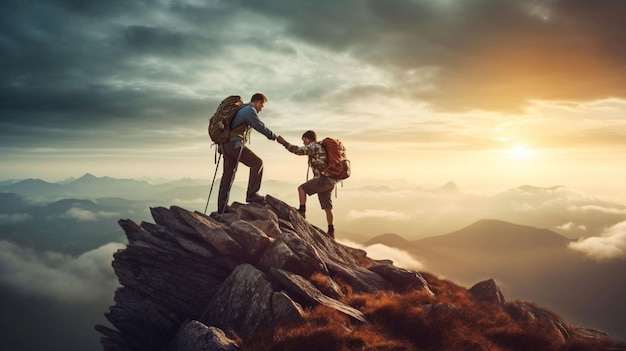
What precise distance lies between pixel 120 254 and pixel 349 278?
1088 centimetres

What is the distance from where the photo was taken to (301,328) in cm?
1189

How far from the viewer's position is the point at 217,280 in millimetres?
17000

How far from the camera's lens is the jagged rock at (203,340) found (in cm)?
1091

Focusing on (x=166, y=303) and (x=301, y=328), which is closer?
(x=301, y=328)

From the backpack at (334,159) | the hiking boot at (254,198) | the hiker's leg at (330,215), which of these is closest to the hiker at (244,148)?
the hiking boot at (254,198)

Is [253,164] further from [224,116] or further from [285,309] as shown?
[285,309]

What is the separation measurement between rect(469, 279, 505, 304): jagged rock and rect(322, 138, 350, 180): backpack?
11409 millimetres

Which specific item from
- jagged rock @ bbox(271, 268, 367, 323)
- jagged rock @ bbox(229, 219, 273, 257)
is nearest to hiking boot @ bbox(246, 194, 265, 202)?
jagged rock @ bbox(229, 219, 273, 257)

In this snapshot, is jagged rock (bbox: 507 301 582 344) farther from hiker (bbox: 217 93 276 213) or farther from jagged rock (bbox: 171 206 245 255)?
hiker (bbox: 217 93 276 213)

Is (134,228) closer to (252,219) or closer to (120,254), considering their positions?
(120,254)

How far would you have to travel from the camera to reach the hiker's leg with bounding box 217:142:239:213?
742 inches

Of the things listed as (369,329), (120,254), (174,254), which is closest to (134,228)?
(120,254)

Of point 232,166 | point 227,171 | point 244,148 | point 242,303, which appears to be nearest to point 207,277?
point 242,303

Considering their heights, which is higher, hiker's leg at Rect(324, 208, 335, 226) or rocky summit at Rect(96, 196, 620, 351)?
hiker's leg at Rect(324, 208, 335, 226)
